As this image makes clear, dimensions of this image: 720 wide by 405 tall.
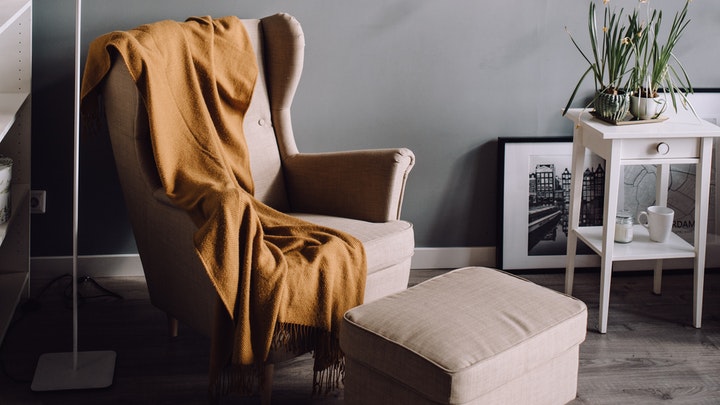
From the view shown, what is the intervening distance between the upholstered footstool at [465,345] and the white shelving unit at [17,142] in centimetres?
128

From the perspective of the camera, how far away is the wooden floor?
8.61 ft

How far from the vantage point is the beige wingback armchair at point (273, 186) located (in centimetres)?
263

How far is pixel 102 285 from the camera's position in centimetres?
338

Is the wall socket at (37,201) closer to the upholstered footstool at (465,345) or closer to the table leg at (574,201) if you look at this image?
the upholstered footstool at (465,345)

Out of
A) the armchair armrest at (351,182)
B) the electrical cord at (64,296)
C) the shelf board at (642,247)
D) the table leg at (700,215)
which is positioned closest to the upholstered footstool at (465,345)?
the armchair armrest at (351,182)

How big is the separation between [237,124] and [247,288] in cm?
76

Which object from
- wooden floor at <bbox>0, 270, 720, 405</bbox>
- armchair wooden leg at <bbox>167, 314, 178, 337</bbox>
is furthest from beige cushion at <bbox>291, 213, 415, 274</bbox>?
armchair wooden leg at <bbox>167, 314, 178, 337</bbox>

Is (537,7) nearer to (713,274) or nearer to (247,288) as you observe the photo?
(713,274)

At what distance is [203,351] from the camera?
2.88 meters

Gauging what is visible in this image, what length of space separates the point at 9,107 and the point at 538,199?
6.43 feet

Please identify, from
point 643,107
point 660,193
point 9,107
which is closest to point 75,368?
point 9,107

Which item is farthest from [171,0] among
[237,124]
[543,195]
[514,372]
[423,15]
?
[514,372]

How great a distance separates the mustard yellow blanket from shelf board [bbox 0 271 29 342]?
72cm

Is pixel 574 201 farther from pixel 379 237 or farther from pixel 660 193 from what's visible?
pixel 379 237
